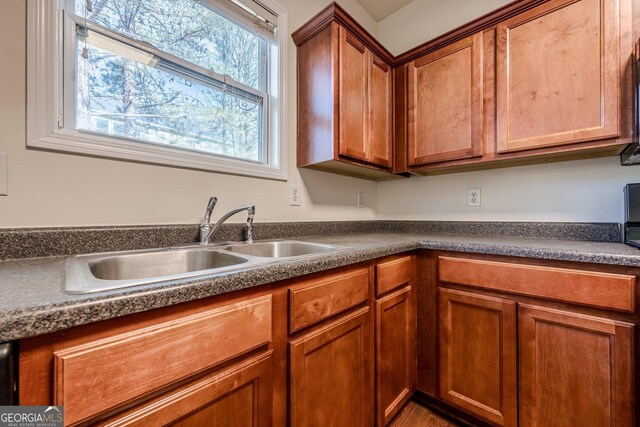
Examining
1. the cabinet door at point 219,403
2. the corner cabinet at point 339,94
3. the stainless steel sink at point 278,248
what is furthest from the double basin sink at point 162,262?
the corner cabinet at point 339,94

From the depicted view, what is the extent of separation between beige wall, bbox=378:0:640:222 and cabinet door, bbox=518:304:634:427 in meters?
0.71

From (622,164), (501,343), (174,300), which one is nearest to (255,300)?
(174,300)

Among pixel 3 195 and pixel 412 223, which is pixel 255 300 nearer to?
pixel 3 195

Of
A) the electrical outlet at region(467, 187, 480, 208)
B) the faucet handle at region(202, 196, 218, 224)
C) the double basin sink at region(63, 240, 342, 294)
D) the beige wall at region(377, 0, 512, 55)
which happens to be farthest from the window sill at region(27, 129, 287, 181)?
the beige wall at region(377, 0, 512, 55)

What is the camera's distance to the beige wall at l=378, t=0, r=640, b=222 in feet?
4.61

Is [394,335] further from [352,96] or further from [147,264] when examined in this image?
[352,96]

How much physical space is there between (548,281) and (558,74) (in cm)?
100

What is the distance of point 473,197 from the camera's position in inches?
71.1

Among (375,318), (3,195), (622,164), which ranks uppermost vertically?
(622,164)

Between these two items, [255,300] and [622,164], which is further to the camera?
[622,164]

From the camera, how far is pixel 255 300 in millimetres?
729

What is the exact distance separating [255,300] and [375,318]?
25.4 inches

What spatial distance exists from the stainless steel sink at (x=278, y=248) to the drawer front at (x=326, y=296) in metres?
0.23

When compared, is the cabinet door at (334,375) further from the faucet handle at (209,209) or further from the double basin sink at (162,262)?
the faucet handle at (209,209)
